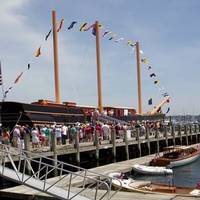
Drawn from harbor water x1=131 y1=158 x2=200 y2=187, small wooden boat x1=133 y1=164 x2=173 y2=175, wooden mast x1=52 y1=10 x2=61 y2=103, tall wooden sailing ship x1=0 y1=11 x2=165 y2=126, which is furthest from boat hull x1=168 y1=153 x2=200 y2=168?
wooden mast x1=52 y1=10 x2=61 y2=103

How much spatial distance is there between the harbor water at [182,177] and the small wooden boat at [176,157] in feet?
1.38

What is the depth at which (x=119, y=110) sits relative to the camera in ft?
182

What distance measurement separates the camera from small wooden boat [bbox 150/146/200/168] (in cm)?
3217

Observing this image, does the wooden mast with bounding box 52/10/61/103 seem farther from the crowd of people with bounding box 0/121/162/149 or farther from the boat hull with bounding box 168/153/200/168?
the boat hull with bounding box 168/153/200/168

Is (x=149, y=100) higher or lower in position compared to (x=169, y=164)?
higher

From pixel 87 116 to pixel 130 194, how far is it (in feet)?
84.4

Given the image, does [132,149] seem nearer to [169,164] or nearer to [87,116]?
[169,164]

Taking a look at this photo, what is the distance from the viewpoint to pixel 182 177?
31.0 metres

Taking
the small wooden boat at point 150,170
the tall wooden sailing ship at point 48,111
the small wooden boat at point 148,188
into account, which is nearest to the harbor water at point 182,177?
the small wooden boat at point 150,170

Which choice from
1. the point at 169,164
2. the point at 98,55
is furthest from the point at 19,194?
the point at 98,55

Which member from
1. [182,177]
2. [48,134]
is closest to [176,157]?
[182,177]

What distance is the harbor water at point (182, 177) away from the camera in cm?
2772

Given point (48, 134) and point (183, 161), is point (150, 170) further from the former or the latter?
point (183, 161)

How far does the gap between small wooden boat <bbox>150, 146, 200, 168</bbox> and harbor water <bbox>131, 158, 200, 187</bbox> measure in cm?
Answer: 42
